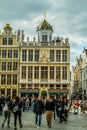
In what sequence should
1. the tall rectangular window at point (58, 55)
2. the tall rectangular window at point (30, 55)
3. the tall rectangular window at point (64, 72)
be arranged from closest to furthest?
the tall rectangular window at point (64, 72), the tall rectangular window at point (58, 55), the tall rectangular window at point (30, 55)

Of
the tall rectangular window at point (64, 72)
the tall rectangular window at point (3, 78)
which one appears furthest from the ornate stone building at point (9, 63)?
the tall rectangular window at point (64, 72)

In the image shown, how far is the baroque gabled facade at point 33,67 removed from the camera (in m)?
67.4

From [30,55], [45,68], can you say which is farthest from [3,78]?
[45,68]

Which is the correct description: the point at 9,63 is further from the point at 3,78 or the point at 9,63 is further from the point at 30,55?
the point at 30,55

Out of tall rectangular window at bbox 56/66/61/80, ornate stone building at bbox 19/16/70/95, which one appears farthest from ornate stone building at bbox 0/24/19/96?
tall rectangular window at bbox 56/66/61/80

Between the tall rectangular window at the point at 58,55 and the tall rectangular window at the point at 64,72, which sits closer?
the tall rectangular window at the point at 64,72

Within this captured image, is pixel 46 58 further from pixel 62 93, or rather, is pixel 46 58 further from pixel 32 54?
→ pixel 62 93

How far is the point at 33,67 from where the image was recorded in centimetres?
6775

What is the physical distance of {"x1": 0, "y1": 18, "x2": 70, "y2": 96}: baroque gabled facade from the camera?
67.4m

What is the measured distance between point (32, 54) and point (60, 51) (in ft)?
18.2

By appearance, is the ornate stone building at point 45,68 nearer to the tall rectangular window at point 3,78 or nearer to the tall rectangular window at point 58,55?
the tall rectangular window at point 58,55

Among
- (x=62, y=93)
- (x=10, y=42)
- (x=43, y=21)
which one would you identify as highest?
(x=43, y=21)

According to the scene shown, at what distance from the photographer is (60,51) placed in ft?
222

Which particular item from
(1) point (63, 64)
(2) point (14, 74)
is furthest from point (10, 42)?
(1) point (63, 64)
